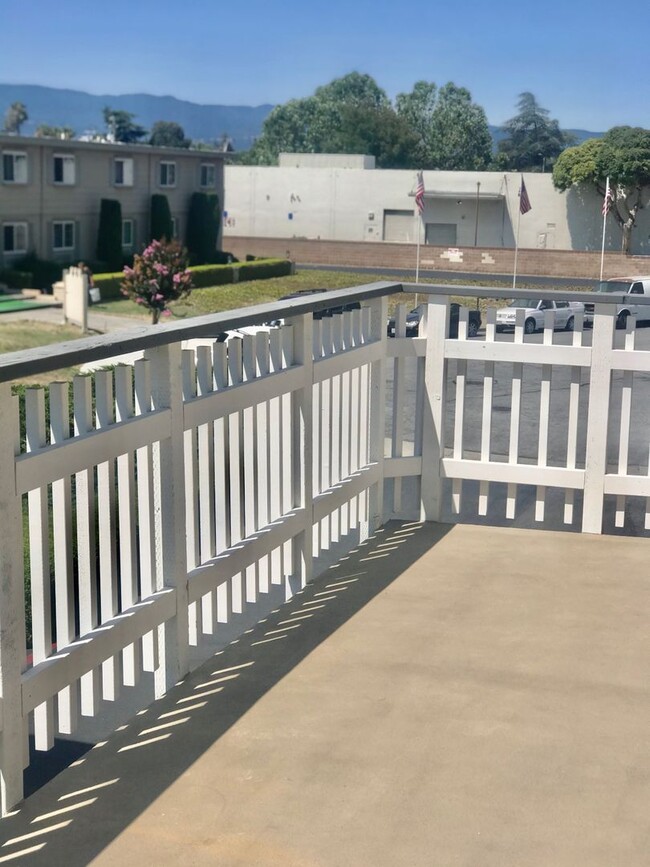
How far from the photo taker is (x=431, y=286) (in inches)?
256

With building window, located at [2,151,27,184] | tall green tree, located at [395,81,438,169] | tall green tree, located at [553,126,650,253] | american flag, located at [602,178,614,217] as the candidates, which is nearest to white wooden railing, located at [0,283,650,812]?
building window, located at [2,151,27,184]

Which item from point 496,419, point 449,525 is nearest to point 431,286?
point 449,525

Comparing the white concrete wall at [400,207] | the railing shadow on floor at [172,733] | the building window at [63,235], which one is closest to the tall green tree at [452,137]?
the white concrete wall at [400,207]

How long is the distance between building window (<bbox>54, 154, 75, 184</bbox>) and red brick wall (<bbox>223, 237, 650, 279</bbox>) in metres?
21.7

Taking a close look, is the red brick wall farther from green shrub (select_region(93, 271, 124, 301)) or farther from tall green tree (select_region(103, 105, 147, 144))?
tall green tree (select_region(103, 105, 147, 144))

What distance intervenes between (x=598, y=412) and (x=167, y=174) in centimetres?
4607

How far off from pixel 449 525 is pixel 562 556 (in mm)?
800

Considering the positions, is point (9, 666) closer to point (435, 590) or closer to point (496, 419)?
point (435, 590)

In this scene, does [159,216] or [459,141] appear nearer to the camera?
[159,216]

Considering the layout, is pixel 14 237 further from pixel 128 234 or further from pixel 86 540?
pixel 86 540

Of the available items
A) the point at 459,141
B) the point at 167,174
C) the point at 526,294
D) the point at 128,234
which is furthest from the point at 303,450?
the point at 459,141

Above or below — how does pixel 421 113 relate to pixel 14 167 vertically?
above

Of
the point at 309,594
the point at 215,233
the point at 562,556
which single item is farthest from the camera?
the point at 215,233

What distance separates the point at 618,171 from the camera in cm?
6550
